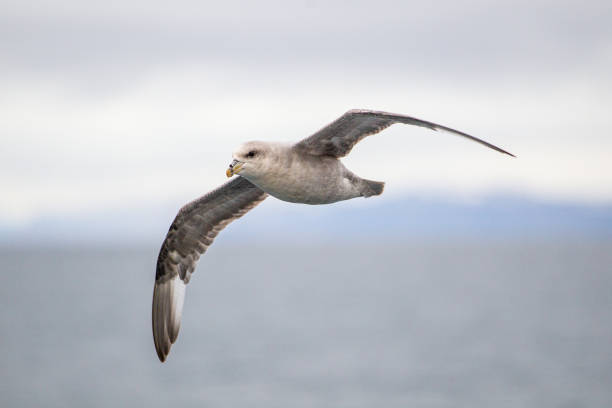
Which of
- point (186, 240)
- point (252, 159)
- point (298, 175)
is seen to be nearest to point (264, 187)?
point (298, 175)

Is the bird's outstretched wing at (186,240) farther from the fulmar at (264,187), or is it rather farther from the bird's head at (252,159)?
the bird's head at (252,159)

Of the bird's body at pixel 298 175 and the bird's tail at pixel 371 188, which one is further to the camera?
the bird's tail at pixel 371 188

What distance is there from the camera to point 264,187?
40.1ft

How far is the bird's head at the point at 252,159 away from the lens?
11.6m

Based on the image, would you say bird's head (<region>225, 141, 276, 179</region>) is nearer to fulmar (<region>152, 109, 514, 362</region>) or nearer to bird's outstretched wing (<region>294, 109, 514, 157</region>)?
fulmar (<region>152, 109, 514, 362</region>)

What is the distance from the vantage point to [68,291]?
134 meters

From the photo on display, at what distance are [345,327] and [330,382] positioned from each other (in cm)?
2629

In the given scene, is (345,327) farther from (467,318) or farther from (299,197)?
(299,197)

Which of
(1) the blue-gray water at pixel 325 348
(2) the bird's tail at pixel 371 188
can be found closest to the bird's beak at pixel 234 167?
(2) the bird's tail at pixel 371 188

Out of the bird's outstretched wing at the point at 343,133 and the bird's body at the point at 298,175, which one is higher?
the bird's outstretched wing at the point at 343,133

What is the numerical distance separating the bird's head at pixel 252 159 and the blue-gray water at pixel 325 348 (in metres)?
35.6

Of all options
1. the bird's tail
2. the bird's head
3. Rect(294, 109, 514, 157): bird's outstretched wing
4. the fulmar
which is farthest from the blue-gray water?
the bird's head

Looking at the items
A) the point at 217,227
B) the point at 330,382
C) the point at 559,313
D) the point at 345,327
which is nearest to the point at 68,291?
the point at 345,327

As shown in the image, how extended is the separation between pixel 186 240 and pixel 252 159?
4.37 meters
